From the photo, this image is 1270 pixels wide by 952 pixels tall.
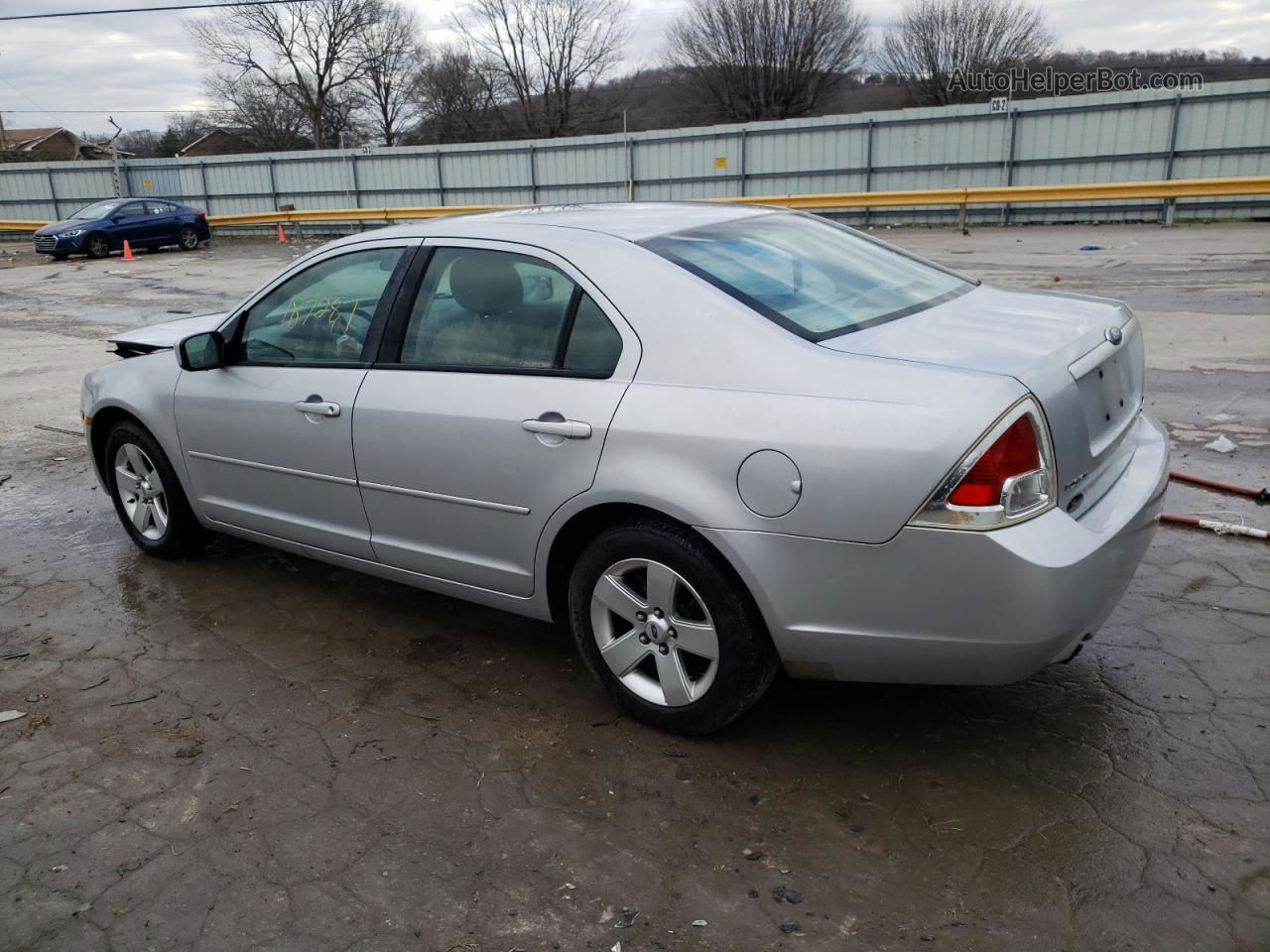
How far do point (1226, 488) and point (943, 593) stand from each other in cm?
335

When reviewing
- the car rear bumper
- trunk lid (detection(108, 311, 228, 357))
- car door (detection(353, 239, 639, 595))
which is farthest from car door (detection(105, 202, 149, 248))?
the car rear bumper

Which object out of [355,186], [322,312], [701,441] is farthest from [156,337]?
[355,186]

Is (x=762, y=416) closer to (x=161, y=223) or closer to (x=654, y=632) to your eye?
(x=654, y=632)

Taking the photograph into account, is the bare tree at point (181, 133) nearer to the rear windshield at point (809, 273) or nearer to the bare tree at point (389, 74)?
the bare tree at point (389, 74)

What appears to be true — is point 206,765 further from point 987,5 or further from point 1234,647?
point 987,5

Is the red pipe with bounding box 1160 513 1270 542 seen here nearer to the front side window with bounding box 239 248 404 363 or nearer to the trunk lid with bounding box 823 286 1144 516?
the trunk lid with bounding box 823 286 1144 516

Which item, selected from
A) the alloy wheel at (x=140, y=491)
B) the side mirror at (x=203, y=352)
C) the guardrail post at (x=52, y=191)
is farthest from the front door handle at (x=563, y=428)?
the guardrail post at (x=52, y=191)

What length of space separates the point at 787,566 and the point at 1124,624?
1.80 meters

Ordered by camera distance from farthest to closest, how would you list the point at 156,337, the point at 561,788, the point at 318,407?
the point at 156,337 < the point at 318,407 < the point at 561,788

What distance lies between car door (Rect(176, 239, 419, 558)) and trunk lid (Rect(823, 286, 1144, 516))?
6.27 ft

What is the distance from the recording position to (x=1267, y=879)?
8.20ft

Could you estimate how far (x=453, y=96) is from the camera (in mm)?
53062

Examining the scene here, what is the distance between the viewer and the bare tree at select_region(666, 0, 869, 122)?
47.9m
